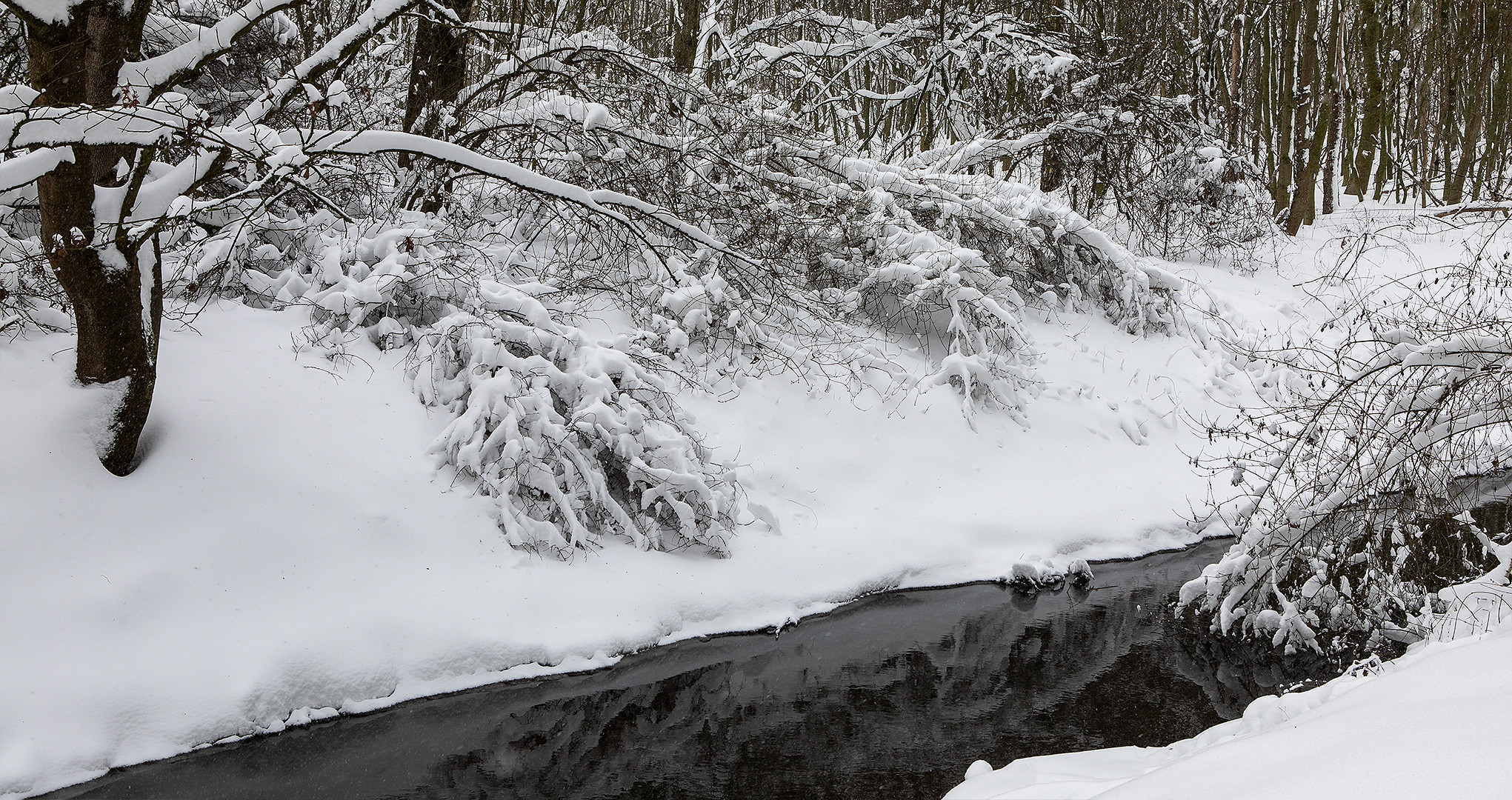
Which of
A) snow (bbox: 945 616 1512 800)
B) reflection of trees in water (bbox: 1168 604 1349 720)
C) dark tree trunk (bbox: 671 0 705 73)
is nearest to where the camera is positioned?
snow (bbox: 945 616 1512 800)

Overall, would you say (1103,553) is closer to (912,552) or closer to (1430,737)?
(912,552)

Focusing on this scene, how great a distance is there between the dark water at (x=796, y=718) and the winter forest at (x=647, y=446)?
0.12 ft

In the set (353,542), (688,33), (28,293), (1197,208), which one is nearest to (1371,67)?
(1197,208)

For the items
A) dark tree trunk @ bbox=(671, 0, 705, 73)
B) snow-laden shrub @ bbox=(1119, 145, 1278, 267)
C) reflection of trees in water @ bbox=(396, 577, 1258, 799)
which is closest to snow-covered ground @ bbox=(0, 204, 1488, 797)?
reflection of trees in water @ bbox=(396, 577, 1258, 799)

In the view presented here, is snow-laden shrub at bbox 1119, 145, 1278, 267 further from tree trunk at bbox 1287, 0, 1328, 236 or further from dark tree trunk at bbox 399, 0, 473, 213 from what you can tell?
dark tree trunk at bbox 399, 0, 473, 213

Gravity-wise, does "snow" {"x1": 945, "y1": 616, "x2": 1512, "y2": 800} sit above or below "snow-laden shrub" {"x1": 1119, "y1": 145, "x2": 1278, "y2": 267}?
below

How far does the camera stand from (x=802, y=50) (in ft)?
40.7

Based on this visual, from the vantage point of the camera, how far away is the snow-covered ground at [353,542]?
5.10 meters

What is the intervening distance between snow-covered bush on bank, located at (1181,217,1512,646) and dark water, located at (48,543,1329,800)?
16.8 inches

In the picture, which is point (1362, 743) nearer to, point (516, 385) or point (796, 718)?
point (796, 718)

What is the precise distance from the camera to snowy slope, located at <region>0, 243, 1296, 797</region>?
16.7ft

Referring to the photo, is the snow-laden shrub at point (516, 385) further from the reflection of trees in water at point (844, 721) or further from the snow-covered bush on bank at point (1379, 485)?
the snow-covered bush on bank at point (1379, 485)

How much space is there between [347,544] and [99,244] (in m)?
2.18

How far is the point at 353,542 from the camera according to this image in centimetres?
618
